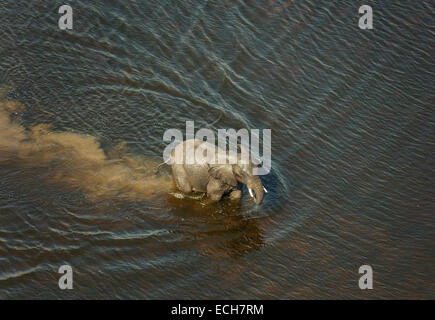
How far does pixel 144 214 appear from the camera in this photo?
55.8 ft

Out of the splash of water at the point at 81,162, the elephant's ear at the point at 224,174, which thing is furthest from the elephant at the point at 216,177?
the splash of water at the point at 81,162

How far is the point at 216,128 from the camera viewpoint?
2031 centimetres

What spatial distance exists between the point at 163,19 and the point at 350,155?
10.2 m

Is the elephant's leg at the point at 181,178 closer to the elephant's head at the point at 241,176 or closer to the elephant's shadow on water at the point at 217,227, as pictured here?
the elephant's shadow on water at the point at 217,227

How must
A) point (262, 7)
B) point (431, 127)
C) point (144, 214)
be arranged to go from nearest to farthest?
point (144, 214)
point (431, 127)
point (262, 7)

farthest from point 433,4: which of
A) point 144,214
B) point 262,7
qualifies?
point 144,214

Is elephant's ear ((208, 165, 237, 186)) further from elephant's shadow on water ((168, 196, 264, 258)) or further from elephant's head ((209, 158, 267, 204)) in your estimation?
elephant's shadow on water ((168, 196, 264, 258))

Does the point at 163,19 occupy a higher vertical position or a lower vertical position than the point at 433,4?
lower

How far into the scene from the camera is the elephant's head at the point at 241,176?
16734 mm

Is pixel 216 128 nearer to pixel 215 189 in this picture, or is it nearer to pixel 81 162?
pixel 215 189

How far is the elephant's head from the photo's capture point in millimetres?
16734

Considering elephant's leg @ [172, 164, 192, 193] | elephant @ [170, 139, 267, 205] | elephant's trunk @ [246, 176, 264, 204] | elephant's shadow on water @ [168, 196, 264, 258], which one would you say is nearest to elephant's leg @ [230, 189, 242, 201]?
elephant @ [170, 139, 267, 205]

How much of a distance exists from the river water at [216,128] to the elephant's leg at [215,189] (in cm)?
36
